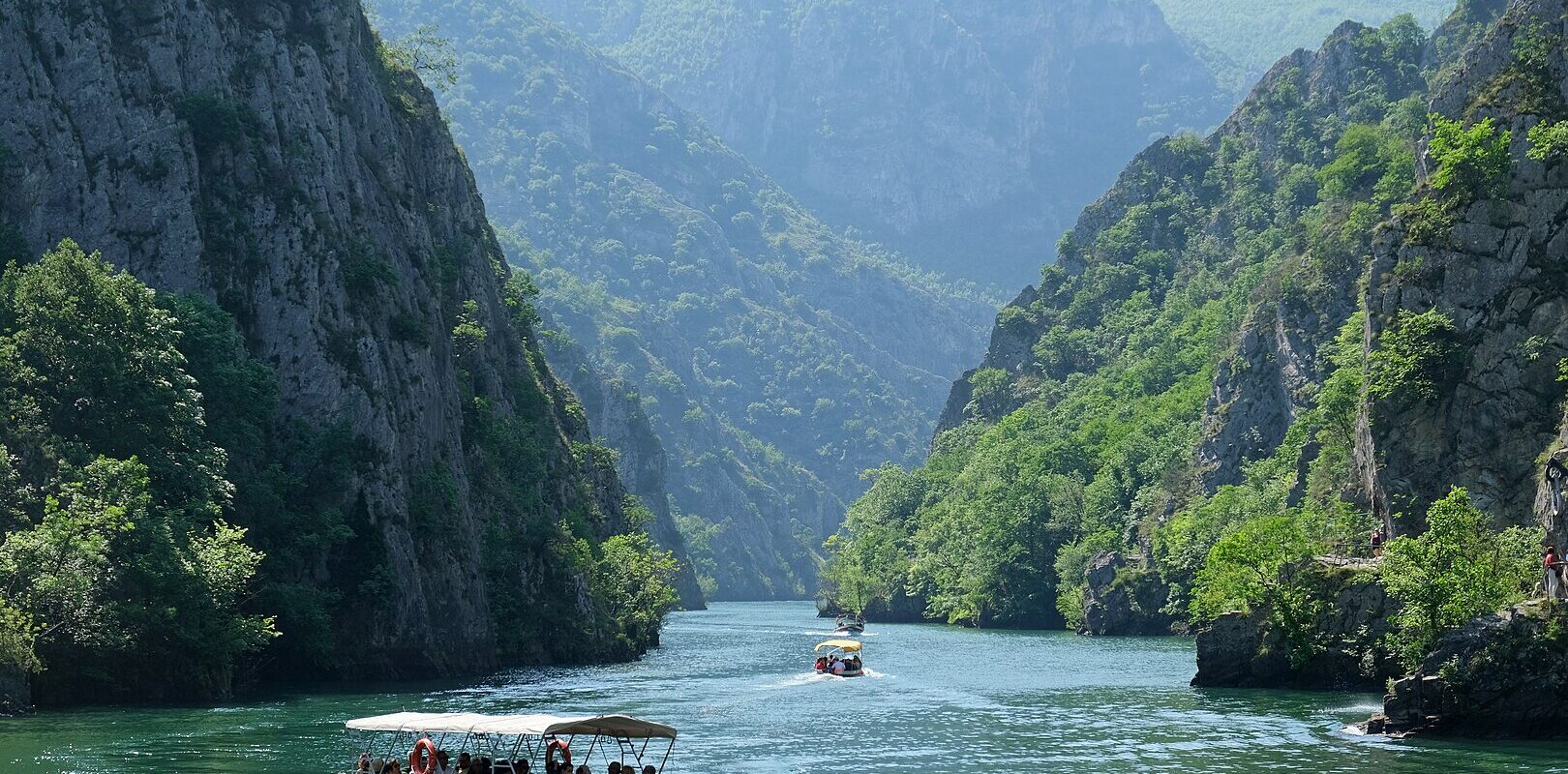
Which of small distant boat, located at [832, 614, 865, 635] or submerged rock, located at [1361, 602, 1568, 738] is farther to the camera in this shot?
small distant boat, located at [832, 614, 865, 635]

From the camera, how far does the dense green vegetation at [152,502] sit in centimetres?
7544

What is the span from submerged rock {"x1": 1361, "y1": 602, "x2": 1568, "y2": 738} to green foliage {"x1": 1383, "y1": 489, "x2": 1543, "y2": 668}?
2.75m

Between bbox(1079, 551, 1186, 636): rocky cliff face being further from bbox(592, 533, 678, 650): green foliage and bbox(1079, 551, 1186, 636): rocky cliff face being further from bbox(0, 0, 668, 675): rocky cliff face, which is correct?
bbox(0, 0, 668, 675): rocky cliff face

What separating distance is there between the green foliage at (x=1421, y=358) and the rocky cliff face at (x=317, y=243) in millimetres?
54754

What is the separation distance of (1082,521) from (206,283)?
11709 cm

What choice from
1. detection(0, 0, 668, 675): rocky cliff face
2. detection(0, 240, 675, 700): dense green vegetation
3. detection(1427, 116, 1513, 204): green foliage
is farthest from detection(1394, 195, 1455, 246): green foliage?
detection(0, 240, 675, 700): dense green vegetation

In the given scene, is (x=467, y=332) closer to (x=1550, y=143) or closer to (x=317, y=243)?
(x=317, y=243)

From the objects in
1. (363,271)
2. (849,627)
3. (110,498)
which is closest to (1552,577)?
(110,498)

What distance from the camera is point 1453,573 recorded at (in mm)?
73250

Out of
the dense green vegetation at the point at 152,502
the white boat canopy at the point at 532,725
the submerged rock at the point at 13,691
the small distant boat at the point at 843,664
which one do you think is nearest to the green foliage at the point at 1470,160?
the small distant boat at the point at 843,664

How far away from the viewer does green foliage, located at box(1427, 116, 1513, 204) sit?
96.1 meters

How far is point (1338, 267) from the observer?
164250 mm

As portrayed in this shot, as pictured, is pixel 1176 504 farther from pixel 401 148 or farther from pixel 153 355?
pixel 153 355

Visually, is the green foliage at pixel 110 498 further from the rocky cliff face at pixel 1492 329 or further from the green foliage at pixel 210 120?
the rocky cliff face at pixel 1492 329
